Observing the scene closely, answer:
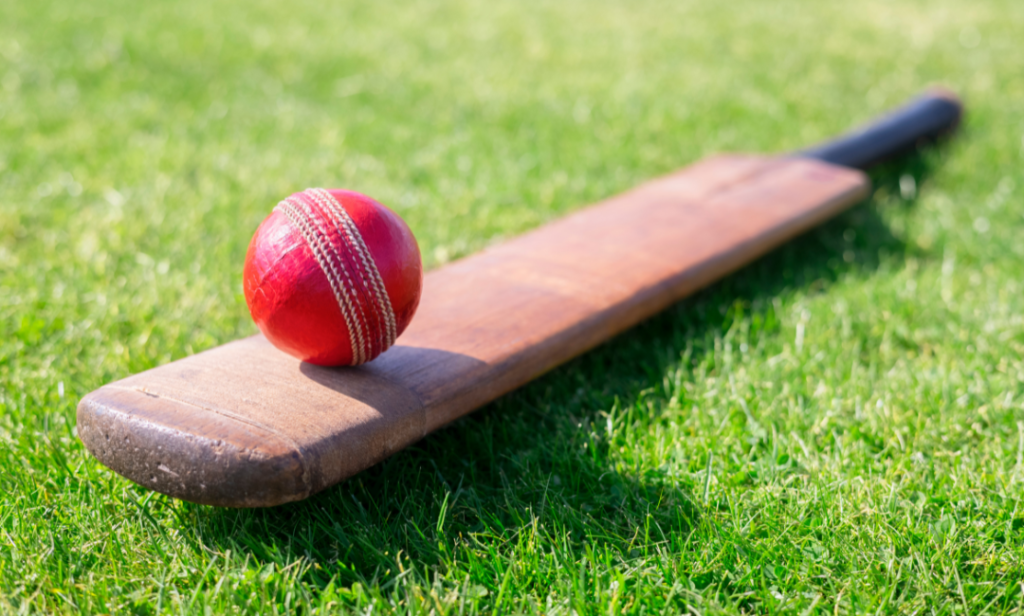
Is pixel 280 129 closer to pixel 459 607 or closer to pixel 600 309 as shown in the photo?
pixel 600 309

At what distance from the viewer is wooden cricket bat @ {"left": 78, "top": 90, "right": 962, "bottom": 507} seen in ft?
4.72

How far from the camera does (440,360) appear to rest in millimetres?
1828

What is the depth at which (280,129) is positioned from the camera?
3994 mm

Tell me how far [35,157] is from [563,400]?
267cm

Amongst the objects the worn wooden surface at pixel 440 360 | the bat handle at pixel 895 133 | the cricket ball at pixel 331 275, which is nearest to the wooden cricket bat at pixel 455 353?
the worn wooden surface at pixel 440 360

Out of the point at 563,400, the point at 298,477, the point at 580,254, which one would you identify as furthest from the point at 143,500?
the point at 580,254

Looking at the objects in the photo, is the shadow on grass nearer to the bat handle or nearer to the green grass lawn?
the green grass lawn

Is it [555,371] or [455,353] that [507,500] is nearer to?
[455,353]

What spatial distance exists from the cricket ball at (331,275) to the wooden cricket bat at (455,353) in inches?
4.5

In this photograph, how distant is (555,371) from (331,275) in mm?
836

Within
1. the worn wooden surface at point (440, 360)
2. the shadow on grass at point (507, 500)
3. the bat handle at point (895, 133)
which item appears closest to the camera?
the worn wooden surface at point (440, 360)

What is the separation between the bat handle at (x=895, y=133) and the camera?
3551mm

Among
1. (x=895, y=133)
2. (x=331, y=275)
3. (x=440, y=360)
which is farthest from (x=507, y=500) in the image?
(x=895, y=133)

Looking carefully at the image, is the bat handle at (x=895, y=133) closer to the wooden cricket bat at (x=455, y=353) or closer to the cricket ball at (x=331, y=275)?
the wooden cricket bat at (x=455, y=353)
